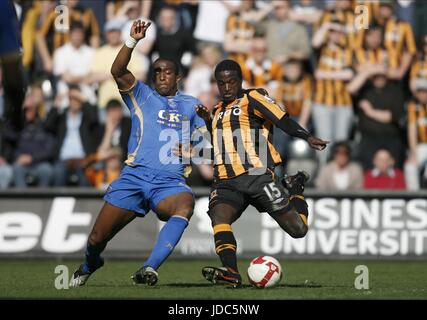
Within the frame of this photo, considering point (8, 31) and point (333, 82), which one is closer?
point (8, 31)

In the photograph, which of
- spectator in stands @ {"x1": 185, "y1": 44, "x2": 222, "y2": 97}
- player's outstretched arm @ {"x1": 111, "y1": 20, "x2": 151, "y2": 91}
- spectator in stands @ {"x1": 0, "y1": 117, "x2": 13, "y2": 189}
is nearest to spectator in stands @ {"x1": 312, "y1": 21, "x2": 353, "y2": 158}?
spectator in stands @ {"x1": 185, "y1": 44, "x2": 222, "y2": 97}

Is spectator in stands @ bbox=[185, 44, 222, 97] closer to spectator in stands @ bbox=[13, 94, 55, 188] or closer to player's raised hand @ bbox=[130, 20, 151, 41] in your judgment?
spectator in stands @ bbox=[13, 94, 55, 188]

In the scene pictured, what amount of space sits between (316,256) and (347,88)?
296cm

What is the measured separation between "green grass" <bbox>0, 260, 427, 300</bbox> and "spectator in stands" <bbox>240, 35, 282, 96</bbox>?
303 centimetres

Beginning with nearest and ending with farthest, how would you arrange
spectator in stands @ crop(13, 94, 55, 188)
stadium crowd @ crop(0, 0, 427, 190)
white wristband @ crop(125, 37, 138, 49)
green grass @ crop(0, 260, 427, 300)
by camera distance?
green grass @ crop(0, 260, 427, 300) < white wristband @ crop(125, 37, 138, 49) < spectator in stands @ crop(13, 94, 55, 188) < stadium crowd @ crop(0, 0, 427, 190)

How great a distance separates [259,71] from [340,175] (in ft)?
6.89

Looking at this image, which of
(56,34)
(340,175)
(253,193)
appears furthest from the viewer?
(56,34)

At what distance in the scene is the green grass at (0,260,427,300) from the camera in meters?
9.60

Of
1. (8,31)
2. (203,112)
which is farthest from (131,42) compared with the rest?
(8,31)

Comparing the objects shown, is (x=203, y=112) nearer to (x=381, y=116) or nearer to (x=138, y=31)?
(x=138, y=31)

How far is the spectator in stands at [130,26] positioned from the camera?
17.3 meters

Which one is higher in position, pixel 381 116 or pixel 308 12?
pixel 308 12

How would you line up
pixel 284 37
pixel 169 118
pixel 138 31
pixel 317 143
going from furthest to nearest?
1. pixel 284 37
2. pixel 169 118
3. pixel 317 143
4. pixel 138 31

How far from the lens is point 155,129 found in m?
10.6
